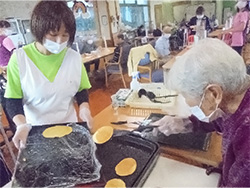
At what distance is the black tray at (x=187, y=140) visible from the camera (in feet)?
2.43

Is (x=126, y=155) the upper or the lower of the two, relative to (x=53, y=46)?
lower

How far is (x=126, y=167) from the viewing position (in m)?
0.62

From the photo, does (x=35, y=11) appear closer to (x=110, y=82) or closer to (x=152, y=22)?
(x=152, y=22)

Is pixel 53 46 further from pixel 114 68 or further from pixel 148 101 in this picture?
pixel 114 68

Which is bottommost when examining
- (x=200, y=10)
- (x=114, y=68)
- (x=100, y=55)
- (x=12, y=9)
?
(x=114, y=68)

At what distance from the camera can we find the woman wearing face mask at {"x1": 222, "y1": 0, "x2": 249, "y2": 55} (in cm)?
203

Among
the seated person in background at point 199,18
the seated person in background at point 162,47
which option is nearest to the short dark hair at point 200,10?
the seated person in background at point 199,18

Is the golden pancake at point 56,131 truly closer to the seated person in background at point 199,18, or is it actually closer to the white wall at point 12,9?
the seated person in background at point 199,18

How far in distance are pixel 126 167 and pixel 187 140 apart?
27cm

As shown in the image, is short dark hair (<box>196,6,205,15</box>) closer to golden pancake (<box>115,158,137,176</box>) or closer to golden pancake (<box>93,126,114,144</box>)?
golden pancake (<box>93,126,114,144</box>)

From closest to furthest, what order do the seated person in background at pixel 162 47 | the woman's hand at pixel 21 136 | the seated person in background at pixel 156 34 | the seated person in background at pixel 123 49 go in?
1. the woman's hand at pixel 21 136
2. the seated person in background at pixel 156 34
3. the seated person in background at pixel 162 47
4. the seated person in background at pixel 123 49

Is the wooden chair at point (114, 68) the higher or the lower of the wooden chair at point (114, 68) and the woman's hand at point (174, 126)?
the lower

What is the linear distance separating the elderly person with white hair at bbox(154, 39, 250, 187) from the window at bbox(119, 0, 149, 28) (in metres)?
1.81

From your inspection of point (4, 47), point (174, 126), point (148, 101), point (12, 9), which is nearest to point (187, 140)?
point (174, 126)
